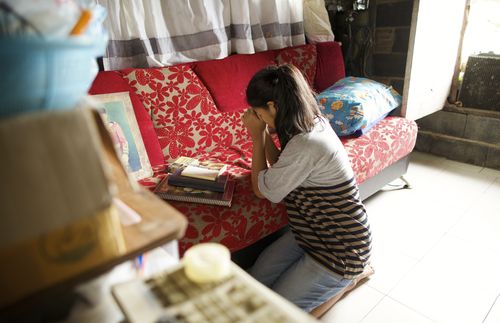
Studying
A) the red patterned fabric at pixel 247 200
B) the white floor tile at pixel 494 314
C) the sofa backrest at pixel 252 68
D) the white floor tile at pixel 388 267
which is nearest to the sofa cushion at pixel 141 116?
the red patterned fabric at pixel 247 200

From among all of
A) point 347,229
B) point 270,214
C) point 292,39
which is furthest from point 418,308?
point 292,39

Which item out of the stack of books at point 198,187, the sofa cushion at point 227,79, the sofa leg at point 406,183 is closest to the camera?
the stack of books at point 198,187

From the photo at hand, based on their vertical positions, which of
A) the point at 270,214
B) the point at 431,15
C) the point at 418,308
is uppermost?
the point at 431,15

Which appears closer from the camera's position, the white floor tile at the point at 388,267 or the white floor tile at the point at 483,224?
the white floor tile at the point at 388,267

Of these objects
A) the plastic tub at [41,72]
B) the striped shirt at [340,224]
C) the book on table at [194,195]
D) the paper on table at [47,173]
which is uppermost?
the plastic tub at [41,72]

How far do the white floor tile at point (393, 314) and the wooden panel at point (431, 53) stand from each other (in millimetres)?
1390

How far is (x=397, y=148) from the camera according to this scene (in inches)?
79.5

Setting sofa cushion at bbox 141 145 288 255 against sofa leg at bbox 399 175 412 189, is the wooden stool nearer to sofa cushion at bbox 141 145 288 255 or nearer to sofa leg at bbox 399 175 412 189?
sofa cushion at bbox 141 145 288 255

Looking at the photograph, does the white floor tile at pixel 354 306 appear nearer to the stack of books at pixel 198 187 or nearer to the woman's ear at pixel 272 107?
the stack of books at pixel 198 187

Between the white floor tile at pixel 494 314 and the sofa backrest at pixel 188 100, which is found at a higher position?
the sofa backrest at pixel 188 100

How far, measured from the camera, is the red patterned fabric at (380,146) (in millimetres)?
1742

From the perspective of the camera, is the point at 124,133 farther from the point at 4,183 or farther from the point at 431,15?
the point at 431,15

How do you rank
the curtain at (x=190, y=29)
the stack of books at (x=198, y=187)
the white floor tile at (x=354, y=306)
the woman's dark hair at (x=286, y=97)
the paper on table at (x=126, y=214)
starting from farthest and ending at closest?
the curtain at (x=190, y=29), the white floor tile at (x=354, y=306), the stack of books at (x=198, y=187), the woman's dark hair at (x=286, y=97), the paper on table at (x=126, y=214)

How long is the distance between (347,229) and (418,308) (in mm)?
503
